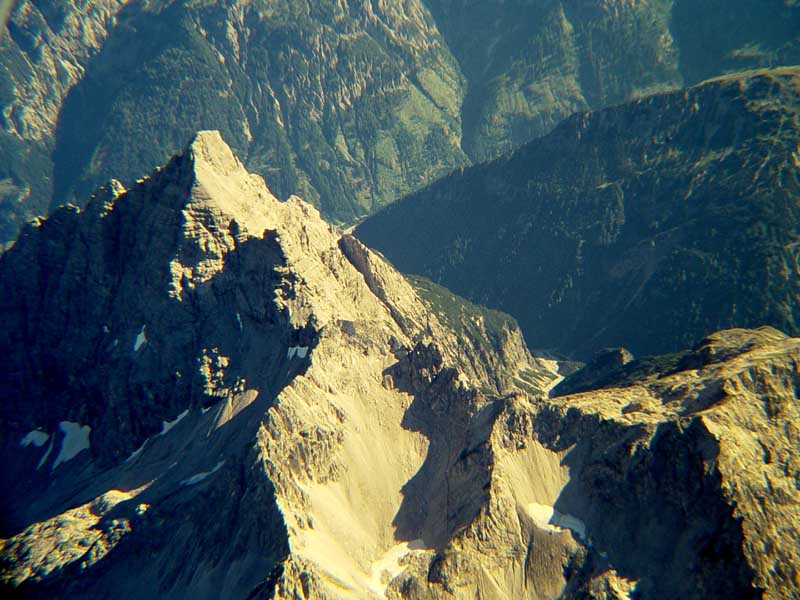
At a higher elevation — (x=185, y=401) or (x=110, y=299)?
(x=110, y=299)

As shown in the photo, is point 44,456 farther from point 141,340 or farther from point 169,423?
point 169,423

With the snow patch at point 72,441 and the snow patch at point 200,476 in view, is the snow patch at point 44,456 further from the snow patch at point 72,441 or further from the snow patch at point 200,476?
the snow patch at point 200,476

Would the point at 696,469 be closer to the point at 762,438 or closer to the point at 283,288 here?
the point at 762,438

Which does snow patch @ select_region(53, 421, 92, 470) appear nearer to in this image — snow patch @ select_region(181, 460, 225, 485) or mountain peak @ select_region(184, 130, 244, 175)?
snow patch @ select_region(181, 460, 225, 485)

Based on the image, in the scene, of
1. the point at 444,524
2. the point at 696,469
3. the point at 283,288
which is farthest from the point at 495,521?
the point at 283,288

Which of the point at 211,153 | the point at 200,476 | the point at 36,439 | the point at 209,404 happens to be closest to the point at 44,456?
the point at 36,439

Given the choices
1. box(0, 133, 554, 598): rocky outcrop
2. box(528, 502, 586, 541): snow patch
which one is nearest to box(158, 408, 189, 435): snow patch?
box(0, 133, 554, 598): rocky outcrop

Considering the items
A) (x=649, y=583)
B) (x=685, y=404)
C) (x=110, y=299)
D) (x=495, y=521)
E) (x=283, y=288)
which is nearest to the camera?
(x=649, y=583)
